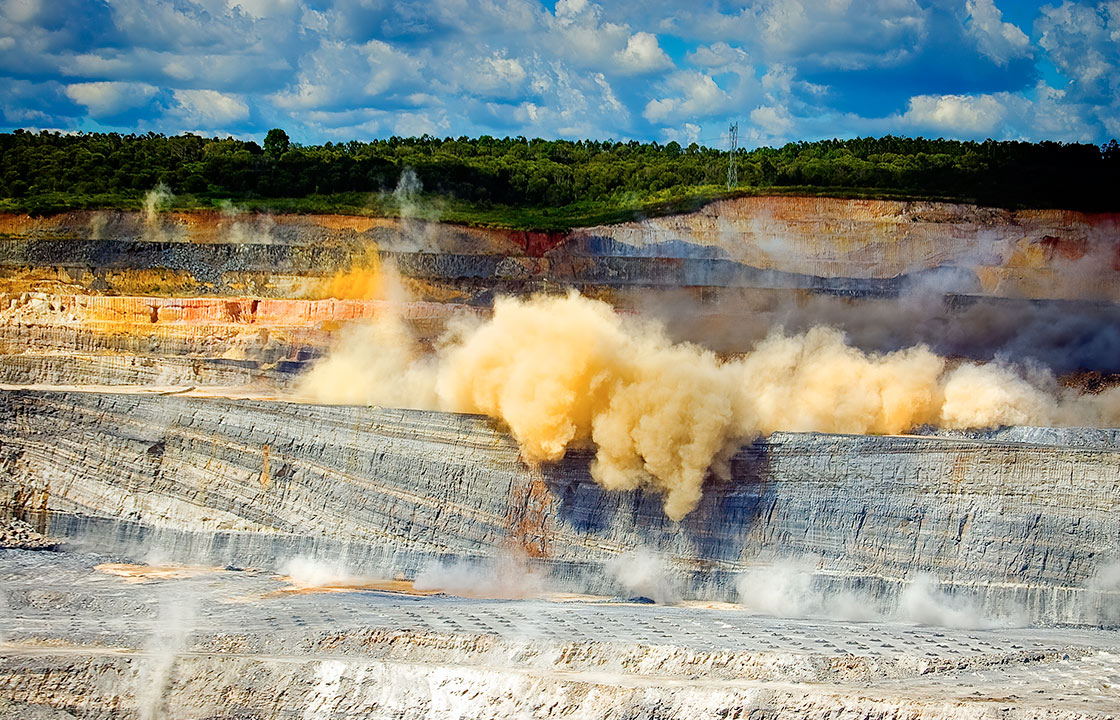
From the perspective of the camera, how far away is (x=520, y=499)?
30.2 m

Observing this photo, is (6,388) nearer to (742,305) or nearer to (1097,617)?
(742,305)

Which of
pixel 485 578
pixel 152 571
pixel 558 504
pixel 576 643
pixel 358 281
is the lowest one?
pixel 152 571

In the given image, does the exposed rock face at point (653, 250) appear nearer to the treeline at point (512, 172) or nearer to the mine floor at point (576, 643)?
the treeline at point (512, 172)

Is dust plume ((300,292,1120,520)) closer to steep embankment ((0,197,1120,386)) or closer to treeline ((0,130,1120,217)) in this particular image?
steep embankment ((0,197,1120,386))

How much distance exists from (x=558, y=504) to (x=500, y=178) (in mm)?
39487

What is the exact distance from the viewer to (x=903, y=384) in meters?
33.4

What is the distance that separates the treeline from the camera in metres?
60.9

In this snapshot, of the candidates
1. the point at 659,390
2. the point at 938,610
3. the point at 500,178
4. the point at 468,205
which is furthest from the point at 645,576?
the point at 500,178

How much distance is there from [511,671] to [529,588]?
775 centimetres

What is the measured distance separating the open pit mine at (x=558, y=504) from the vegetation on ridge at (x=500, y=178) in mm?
15244

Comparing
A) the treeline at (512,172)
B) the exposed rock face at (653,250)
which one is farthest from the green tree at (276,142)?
the exposed rock face at (653,250)

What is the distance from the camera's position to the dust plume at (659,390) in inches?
1153

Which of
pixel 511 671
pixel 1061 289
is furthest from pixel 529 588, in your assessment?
pixel 1061 289

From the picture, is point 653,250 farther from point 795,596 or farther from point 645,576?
point 795,596
